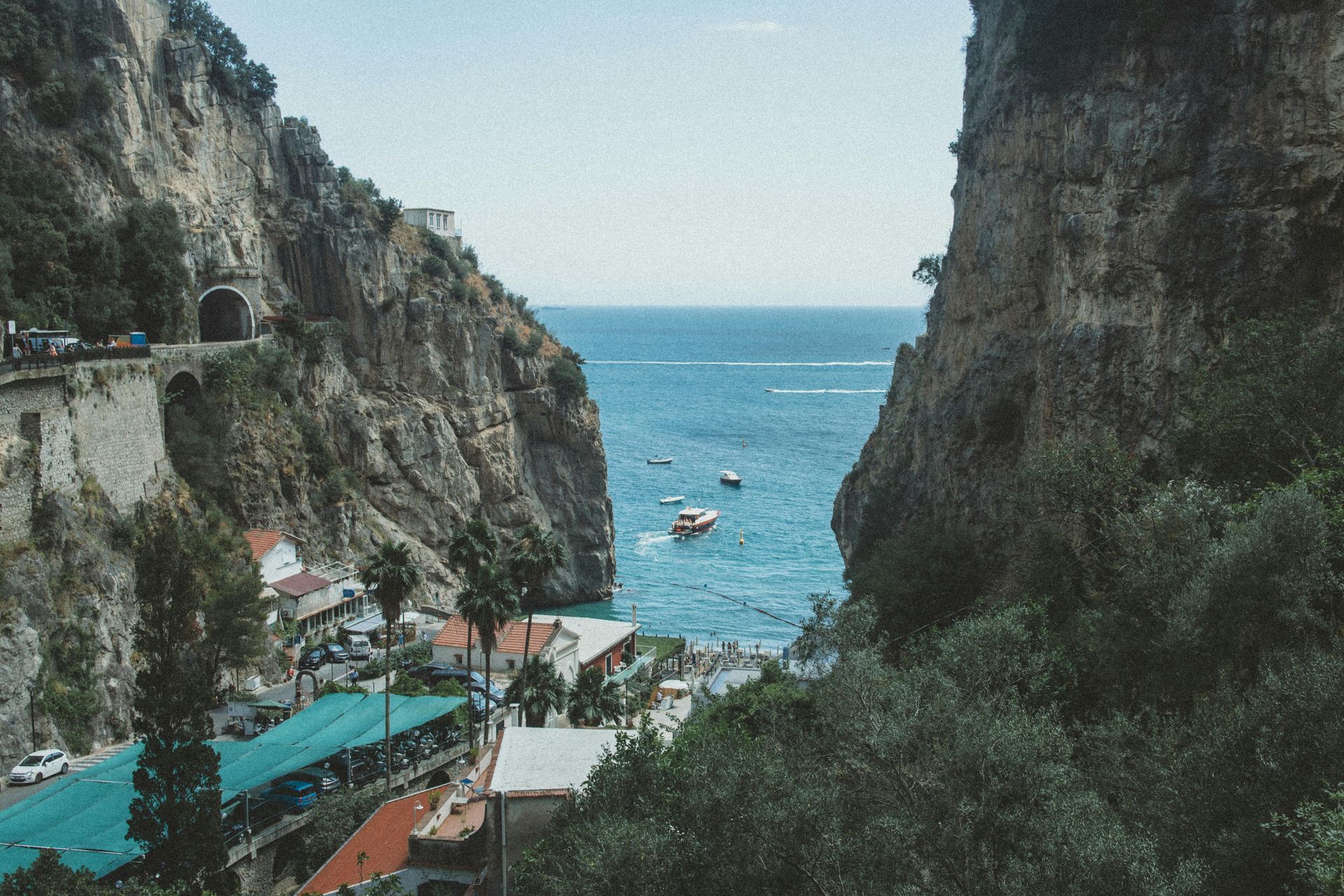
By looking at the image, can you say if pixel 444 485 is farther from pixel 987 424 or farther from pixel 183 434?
pixel 987 424

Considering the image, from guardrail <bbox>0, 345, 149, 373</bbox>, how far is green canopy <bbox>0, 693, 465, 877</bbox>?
1470 cm

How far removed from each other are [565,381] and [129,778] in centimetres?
5043

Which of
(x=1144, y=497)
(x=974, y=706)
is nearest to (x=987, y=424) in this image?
(x=1144, y=497)

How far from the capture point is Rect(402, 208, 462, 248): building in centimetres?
8112

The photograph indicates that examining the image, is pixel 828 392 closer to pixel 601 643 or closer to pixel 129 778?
pixel 601 643

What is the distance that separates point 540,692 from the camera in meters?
35.0

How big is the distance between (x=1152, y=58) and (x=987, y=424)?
12684 mm

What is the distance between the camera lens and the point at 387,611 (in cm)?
3456

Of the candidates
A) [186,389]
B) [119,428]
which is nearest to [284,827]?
[119,428]

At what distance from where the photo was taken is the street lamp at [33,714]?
106 ft

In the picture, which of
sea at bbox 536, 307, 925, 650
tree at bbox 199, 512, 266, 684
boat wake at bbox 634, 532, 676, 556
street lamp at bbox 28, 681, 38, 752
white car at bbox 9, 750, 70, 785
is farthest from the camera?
boat wake at bbox 634, 532, 676, 556

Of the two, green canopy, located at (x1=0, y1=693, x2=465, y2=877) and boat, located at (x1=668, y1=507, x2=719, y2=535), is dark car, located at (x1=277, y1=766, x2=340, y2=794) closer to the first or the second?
green canopy, located at (x1=0, y1=693, x2=465, y2=877)

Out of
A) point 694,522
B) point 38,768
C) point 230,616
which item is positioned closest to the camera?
point 38,768

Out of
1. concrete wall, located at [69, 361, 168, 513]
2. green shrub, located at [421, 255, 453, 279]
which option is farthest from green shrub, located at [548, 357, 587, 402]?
concrete wall, located at [69, 361, 168, 513]
